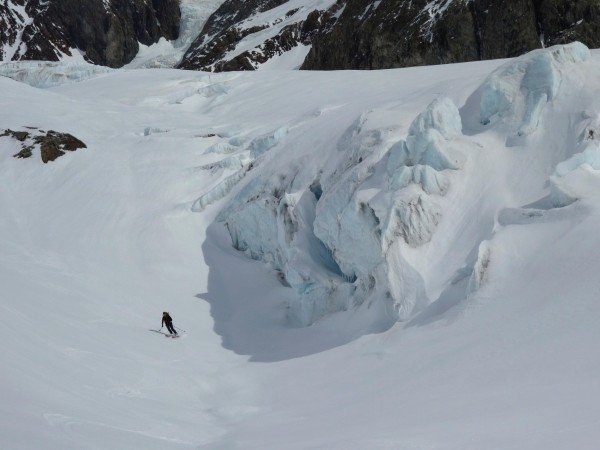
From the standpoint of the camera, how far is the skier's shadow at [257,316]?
17.1 metres

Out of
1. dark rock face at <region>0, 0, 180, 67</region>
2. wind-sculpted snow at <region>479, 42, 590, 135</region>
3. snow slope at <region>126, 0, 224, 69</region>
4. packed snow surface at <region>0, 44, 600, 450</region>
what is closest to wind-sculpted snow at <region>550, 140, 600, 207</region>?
packed snow surface at <region>0, 44, 600, 450</region>

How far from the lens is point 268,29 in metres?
112

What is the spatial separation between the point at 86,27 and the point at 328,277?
14018 cm

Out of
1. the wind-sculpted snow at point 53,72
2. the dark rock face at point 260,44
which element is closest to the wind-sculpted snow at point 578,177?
the wind-sculpted snow at point 53,72

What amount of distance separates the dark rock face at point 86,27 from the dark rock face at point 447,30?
2749 inches

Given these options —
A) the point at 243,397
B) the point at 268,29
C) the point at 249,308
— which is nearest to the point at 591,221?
the point at 243,397

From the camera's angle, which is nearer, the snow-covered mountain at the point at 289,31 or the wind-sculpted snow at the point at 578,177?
the wind-sculpted snow at the point at 578,177

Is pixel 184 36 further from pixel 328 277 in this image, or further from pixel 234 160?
pixel 328 277

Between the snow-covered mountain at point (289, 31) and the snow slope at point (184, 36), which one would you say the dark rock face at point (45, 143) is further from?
the snow slope at point (184, 36)

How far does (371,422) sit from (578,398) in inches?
123

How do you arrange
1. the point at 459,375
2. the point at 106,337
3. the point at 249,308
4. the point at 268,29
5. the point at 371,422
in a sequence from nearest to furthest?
1. the point at 371,422
2. the point at 459,375
3. the point at 106,337
4. the point at 249,308
5. the point at 268,29

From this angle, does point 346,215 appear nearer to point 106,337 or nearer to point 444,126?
point 444,126

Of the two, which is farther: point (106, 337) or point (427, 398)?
point (106, 337)

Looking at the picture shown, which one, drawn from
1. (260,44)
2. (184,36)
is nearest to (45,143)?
(260,44)
